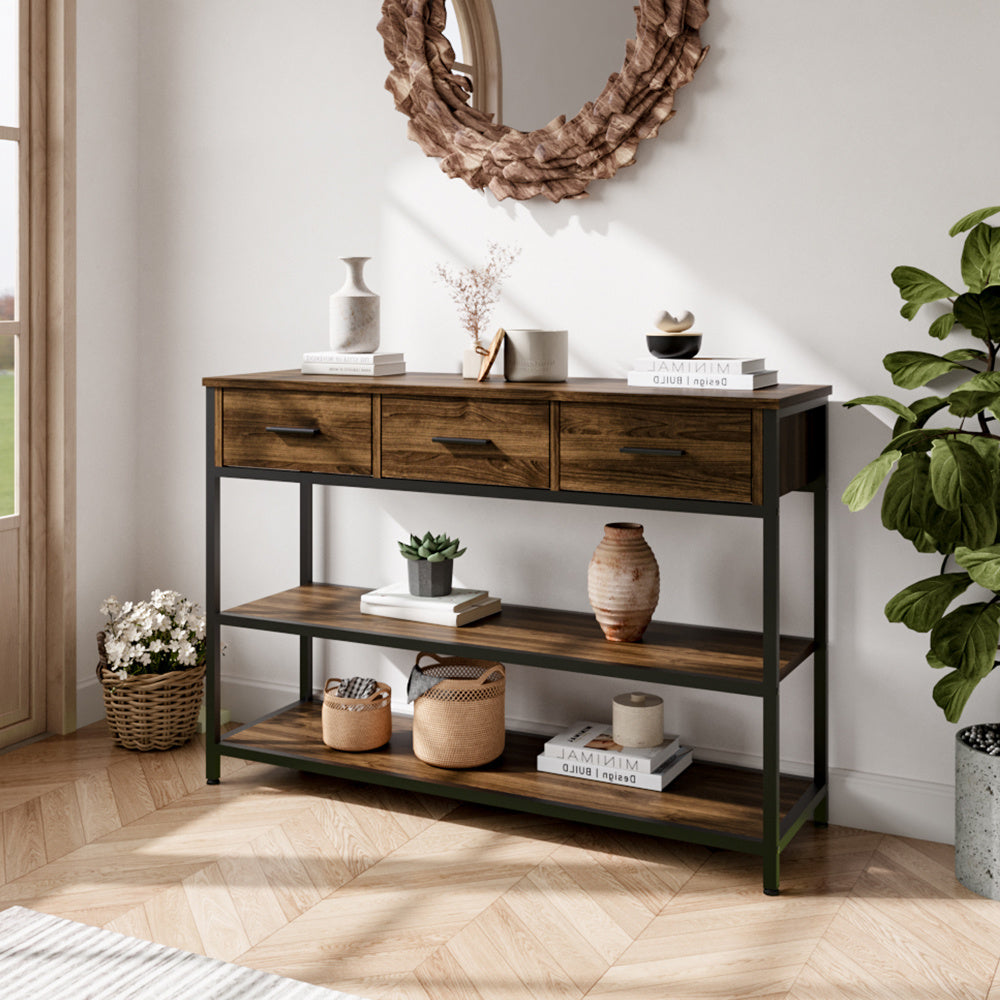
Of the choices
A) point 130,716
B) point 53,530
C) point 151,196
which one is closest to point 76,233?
point 151,196

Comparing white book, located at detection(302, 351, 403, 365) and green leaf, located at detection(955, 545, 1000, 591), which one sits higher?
white book, located at detection(302, 351, 403, 365)

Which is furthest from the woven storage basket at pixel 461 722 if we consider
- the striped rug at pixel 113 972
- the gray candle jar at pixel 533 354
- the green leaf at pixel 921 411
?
the green leaf at pixel 921 411

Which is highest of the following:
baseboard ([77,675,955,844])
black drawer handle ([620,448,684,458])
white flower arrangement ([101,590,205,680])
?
black drawer handle ([620,448,684,458])

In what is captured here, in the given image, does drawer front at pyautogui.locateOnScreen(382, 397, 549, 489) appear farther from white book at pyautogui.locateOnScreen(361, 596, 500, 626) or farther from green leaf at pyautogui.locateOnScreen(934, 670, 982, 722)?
green leaf at pyautogui.locateOnScreen(934, 670, 982, 722)

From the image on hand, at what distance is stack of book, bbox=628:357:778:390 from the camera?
2508 mm

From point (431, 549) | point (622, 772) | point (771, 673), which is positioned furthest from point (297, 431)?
point (771, 673)

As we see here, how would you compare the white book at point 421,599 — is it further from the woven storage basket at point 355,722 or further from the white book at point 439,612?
the woven storage basket at point 355,722

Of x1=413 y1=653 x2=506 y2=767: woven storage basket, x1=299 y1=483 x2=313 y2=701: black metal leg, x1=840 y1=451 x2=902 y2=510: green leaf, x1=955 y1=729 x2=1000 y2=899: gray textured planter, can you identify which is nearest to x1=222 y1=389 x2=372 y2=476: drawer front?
x1=299 y1=483 x2=313 y2=701: black metal leg

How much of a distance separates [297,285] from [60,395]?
701mm

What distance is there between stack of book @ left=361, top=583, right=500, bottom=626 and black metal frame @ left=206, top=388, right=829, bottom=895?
0.12 m

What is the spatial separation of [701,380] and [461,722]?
3.13 feet

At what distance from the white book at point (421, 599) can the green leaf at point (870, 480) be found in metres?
0.94

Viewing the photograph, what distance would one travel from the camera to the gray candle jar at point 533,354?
2734mm

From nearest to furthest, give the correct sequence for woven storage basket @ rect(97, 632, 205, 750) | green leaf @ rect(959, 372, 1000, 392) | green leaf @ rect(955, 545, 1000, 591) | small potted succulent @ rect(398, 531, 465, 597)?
green leaf @ rect(955, 545, 1000, 591) → green leaf @ rect(959, 372, 1000, 392) → small potted succulent @ rect(398, 531, 465, 597) → woven storage basket @ rect(97, 632, 205, 750)
